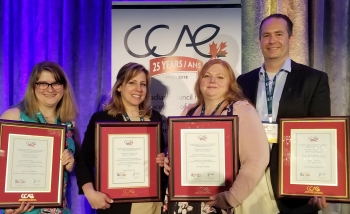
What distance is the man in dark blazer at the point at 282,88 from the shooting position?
232 centimetres

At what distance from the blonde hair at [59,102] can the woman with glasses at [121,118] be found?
20 centimetres

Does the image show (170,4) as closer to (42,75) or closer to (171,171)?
(42,75)

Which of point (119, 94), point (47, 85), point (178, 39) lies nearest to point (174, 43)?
point (178, 39)

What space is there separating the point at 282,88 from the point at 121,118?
1.06 meters

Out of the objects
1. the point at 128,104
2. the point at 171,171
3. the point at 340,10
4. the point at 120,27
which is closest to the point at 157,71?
the point at 120,27

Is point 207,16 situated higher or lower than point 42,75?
higher

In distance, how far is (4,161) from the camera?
219 cm

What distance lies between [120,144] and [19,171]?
59 centimetres

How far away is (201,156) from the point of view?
2098mm

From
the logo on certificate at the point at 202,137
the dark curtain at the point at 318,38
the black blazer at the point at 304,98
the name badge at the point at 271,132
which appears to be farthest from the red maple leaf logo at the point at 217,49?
the logo on certificate at the point at 202,137

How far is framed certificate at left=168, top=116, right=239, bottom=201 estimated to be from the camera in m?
2.06

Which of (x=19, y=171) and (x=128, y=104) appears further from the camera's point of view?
(x=128, y=104)

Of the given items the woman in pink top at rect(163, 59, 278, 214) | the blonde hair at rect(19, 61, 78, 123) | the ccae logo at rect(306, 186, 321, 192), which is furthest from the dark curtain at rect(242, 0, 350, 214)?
the blonde hair at rect(19, 61, 78, 123)

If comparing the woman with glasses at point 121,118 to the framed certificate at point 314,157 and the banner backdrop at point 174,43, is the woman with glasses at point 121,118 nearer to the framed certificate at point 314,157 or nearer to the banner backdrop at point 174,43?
the banner backdrop at point 174,43
